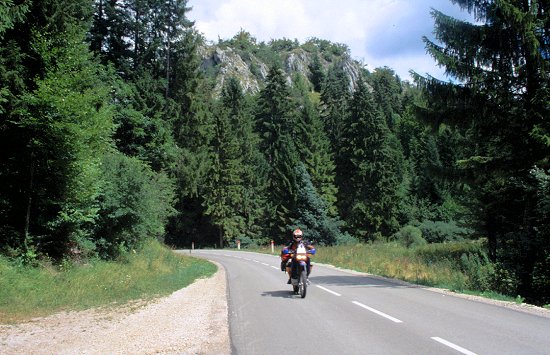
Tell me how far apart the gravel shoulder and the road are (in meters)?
0.45

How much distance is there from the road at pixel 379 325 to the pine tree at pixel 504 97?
164 inches

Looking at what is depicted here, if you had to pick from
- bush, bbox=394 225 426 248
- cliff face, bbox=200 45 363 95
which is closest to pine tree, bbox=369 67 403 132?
cliff face, bbox=200 45 363 95

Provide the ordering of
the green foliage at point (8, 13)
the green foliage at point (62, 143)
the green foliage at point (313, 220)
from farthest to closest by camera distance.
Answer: the green foliage at point (313, 220)
the green foliage at point (62, 143)
the green foliage at point (8, 13)

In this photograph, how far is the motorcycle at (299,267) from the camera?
1139cm

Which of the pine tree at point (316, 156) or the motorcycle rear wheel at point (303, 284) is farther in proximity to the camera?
the pine tree at point (316, 156)

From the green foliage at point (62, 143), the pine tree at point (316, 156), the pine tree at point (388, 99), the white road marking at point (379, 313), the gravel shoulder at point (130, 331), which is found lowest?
the gravel shoulder at point (130, 331)

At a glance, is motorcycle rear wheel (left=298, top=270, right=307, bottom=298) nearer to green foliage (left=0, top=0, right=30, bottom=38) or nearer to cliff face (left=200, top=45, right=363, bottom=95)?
green foliage (left=0, top=0, right=30, bottom=38)

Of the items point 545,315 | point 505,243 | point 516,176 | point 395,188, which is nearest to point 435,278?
point 505,243

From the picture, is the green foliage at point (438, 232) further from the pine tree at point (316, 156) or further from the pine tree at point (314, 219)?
the pine tree at point (316, 156)

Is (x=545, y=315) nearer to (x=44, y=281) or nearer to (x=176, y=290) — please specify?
(x=176, y=290)

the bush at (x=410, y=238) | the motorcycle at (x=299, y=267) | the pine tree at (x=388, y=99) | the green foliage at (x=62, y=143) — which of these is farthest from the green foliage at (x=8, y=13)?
the pine tree at (x=388, y=99)

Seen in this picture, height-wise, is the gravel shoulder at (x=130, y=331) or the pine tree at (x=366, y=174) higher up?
the pine tree at (x=366, y=174)

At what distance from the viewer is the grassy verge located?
33.4ft

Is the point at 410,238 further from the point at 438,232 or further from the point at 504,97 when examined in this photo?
the point at 504,97
